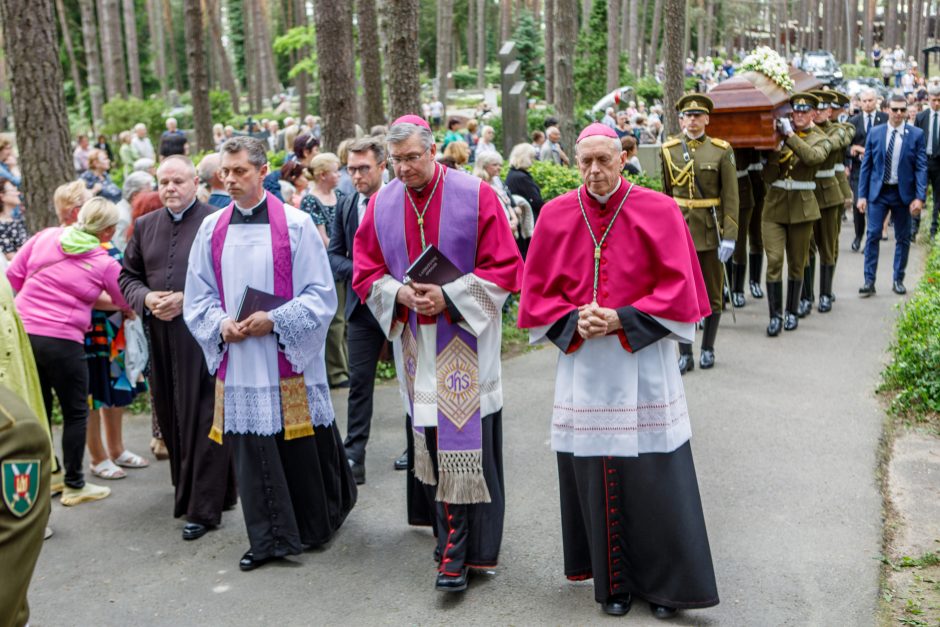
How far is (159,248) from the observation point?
662 centimetres

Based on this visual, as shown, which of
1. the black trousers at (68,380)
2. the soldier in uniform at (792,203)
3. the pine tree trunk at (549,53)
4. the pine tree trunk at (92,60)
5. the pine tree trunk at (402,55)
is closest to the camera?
the black trousers at (68,380)

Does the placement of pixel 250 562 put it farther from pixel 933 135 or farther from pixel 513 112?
pixel 513 112

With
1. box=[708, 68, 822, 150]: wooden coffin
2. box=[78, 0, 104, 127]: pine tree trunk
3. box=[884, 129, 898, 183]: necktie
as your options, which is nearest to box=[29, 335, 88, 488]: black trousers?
box=[708, 68, 822, 150]: wooden coffin

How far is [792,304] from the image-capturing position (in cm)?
1115

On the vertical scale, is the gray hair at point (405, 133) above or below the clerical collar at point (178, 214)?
above

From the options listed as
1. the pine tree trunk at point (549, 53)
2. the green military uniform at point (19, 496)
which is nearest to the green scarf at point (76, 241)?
Result: the green military uniform at point (19, 496)

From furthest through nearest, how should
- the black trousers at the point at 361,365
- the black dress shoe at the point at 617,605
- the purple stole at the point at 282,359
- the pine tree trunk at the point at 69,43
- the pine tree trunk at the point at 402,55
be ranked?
the pine tree trunk at the point at 69,43 < the pine tree trunk at the point at 402,55 < the black trousers at the point at 361,365 < the purple stole at the point at 282,359 < the black dress shoe at the point at 617,605

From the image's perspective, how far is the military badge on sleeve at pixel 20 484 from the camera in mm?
2287

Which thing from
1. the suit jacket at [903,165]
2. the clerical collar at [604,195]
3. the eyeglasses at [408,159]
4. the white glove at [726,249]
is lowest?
the white glove at [726,249]

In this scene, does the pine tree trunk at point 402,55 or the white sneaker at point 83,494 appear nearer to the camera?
the white sneaker at point 83,494

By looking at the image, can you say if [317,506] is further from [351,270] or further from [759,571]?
[759,571]

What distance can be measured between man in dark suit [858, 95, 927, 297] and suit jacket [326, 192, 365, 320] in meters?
7.38

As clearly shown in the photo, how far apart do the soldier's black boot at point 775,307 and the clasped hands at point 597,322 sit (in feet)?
20.8

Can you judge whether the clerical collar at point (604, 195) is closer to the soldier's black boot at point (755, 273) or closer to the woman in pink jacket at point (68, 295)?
the woman in pink jacket at point (68, 295)
